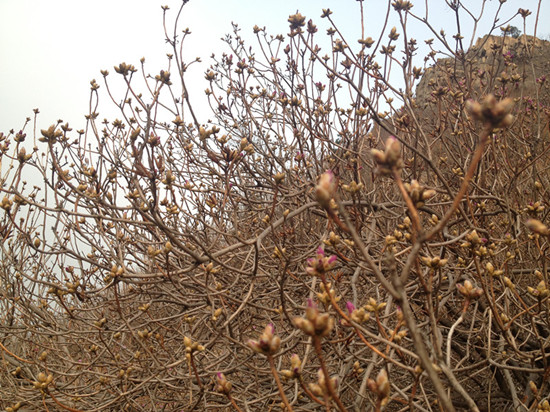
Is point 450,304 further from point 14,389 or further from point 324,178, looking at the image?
point 14,389

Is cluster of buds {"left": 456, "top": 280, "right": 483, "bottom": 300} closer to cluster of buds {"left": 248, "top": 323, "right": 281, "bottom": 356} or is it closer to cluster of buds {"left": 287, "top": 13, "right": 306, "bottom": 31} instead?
cluster of buds {"left": 248, "top": 323, "right": 281, "bottom": 356}

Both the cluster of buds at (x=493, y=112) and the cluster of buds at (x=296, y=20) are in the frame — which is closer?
the cluster of buds at (x=493, y=112)

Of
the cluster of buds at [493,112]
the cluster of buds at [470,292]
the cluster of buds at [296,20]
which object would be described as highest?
the cluster of buds at [296,20]

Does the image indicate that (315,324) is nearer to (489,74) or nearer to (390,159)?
(390,159)

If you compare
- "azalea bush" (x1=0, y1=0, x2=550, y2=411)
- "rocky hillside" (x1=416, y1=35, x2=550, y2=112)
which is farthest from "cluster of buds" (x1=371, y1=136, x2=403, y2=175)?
"rocky hillside" (x1=416, y1=35, x2=550, y2=112)

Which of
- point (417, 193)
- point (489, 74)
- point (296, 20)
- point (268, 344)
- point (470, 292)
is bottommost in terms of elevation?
point (470, 292)

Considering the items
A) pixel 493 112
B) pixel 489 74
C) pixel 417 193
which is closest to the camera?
pixel 493 112

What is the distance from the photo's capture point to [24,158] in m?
1.92

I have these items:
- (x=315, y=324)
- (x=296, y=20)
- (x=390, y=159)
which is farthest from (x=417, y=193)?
(x=296, y=20)

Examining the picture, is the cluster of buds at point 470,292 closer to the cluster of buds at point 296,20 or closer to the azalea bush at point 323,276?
the azalea bush at point 323,276

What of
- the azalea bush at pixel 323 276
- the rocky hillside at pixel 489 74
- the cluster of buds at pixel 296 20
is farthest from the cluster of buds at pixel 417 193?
the cluster of buds at pixel 296 20

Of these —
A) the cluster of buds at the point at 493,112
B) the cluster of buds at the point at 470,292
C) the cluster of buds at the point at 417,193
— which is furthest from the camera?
the cluster of buds at the point at 470,292

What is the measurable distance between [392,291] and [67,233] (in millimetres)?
3877

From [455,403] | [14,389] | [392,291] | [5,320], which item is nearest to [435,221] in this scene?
[392,291]
